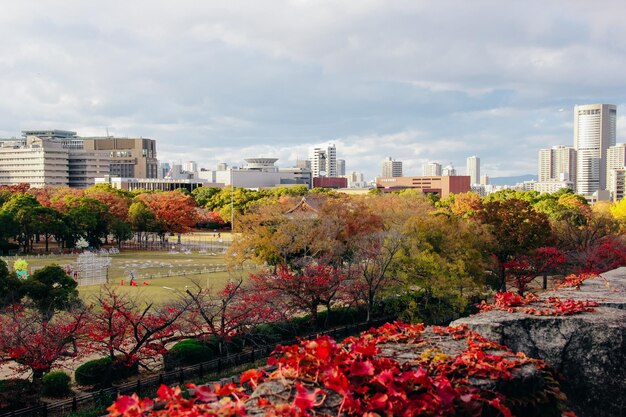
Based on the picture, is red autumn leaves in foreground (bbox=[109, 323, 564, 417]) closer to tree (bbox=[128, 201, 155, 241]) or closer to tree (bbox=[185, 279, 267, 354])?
tree (bbox=[185, 279, 267, 354])

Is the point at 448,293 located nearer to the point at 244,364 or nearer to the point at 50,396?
the point at 244,364

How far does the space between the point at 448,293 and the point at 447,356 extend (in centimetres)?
2112

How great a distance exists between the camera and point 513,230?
32.0 meters

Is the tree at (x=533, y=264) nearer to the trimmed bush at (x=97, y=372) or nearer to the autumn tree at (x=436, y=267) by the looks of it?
the autumn tree at (x=436, y=267)

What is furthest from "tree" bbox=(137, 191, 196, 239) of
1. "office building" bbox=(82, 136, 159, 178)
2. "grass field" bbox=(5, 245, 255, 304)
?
"office building" bbox=(82, 136, 159, 178)

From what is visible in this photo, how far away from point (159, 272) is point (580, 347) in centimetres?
3605

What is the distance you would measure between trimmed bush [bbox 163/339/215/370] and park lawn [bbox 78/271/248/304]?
339 inches

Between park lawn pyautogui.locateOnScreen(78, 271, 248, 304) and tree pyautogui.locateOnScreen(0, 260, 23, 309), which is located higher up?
tree pyautogui.locateOnScreen(0, 260, 23, 309)

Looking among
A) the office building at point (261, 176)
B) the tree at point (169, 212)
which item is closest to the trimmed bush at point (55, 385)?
the tree at point (169, 212)

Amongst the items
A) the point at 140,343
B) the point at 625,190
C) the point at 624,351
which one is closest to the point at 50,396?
the point at 140,343

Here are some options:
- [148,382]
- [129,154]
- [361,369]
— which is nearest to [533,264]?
[148,382]

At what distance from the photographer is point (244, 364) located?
1980cm

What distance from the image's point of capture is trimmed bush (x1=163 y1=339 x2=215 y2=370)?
62.4 feet

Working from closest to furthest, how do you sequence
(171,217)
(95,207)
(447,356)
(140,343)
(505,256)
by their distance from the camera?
1. (447,356)
2. (140,343)
3. (505,256)
4. (95,207)
5. (171,217)
